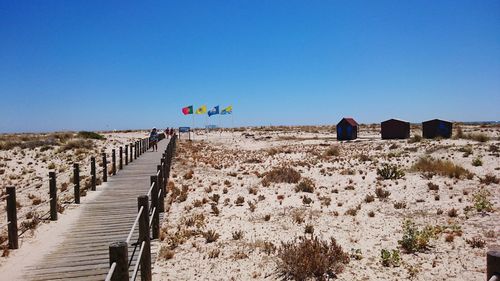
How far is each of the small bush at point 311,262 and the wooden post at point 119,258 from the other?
12.3ft

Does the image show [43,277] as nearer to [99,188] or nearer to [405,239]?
[405,239]

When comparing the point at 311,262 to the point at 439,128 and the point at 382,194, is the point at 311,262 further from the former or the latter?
the point at 439,128

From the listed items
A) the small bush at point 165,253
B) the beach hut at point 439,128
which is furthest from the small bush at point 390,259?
the beach hut at point 439,128

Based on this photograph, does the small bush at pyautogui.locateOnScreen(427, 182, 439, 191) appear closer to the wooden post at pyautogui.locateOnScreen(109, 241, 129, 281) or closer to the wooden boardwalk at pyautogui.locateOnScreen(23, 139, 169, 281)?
the wooden boardwalk at pyautogui.locateOnScreen(23, 139, 169, 281)

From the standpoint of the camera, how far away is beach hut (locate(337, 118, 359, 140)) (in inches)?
1905

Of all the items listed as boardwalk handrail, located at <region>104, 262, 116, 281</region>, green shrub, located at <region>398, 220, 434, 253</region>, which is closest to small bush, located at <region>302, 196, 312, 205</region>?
green shrub, located at <region>398, 220, 434, 253</region>

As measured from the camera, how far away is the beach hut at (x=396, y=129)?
4622 cm

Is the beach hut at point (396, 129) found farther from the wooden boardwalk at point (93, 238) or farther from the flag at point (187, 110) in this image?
the wooden boardwalk at point (93, 238)

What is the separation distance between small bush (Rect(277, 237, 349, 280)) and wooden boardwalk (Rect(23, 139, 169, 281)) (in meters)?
2.60

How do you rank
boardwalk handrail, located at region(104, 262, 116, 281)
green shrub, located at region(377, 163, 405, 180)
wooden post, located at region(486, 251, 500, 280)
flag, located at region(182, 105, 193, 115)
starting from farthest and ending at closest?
flag, located at region(182, 105, 193, 115)
green shrub, located at region(377, 163, 405, 180)
boardwalk handrail, located at region(104, 262, 116, 281)
wooden post, located at region(486, 251, 500, 280)

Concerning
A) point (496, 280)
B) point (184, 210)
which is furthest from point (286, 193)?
point (496, 280)

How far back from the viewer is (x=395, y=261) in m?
7.46

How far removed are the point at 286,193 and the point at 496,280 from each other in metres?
12.3

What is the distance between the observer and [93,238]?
7.73 metres
